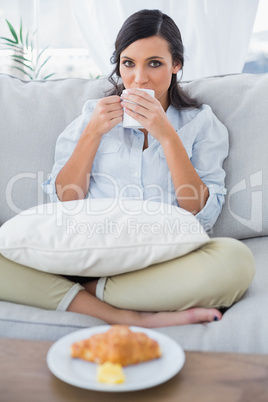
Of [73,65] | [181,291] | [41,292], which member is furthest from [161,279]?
[73,65]

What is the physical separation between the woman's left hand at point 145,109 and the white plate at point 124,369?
820 millimetres

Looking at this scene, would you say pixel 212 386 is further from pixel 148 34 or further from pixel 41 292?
pixel 148 34

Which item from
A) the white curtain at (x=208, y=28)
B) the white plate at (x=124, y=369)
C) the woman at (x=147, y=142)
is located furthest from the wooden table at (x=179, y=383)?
the white curtain at (x=208, y=28)

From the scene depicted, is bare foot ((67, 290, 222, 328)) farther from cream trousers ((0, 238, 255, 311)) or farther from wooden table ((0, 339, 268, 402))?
wooden table ((0, 339, 268, 402))

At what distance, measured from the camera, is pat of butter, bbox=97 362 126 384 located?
0.73 metres

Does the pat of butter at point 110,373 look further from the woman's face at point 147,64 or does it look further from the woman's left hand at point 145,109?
the woman's face at point 147,64

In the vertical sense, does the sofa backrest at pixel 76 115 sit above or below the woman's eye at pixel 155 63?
below

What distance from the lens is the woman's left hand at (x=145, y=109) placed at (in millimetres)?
1491

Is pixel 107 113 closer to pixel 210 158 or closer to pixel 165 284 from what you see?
pixel 210 158

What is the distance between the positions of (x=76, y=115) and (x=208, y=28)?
109cm

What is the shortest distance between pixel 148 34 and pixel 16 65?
67.4 inches

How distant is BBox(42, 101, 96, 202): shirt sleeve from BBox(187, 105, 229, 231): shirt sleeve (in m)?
0.37

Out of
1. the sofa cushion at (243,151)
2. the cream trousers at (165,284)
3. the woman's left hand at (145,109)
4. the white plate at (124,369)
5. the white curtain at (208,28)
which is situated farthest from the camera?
the white curtain at (208,28)

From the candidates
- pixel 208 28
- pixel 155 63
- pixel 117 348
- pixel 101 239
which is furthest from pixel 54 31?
pixel 117 348
